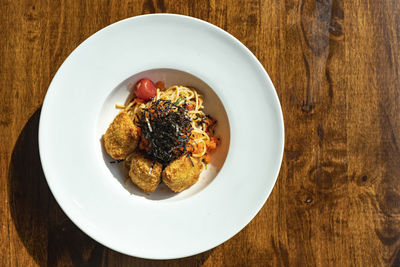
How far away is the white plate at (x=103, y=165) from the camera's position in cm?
262

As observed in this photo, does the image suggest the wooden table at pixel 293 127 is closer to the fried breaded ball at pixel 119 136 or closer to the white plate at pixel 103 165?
the white plate at pixel 103 165

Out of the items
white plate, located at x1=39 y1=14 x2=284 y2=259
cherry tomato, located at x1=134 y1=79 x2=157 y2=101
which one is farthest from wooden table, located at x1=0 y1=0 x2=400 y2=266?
cherry tomato, located at x1=134 y1=79 x2=157 y2=101

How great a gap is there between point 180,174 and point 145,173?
0.29 m

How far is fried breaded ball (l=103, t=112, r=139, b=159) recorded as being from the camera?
9.14 ft

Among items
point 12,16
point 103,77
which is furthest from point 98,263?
point 12,16

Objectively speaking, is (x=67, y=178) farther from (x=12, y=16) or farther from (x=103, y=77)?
(x=12, y=16)

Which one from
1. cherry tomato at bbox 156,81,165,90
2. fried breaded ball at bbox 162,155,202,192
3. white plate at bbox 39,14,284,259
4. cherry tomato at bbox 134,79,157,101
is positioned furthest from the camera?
cherry tomato at bbox 156,81,165,90

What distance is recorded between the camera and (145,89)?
2.90m

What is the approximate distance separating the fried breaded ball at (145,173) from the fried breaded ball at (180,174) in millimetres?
71

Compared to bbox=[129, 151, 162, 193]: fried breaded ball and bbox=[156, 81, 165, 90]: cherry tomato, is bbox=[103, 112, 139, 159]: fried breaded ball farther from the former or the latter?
bbox=[156, 81, 165, 90]: cherry tomato

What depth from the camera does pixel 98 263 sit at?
3061 mm

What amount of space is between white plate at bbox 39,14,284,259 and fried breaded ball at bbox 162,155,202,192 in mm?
157

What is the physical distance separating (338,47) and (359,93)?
1.57ft

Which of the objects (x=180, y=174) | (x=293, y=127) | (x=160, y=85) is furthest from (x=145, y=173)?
(x=293, y=127)
